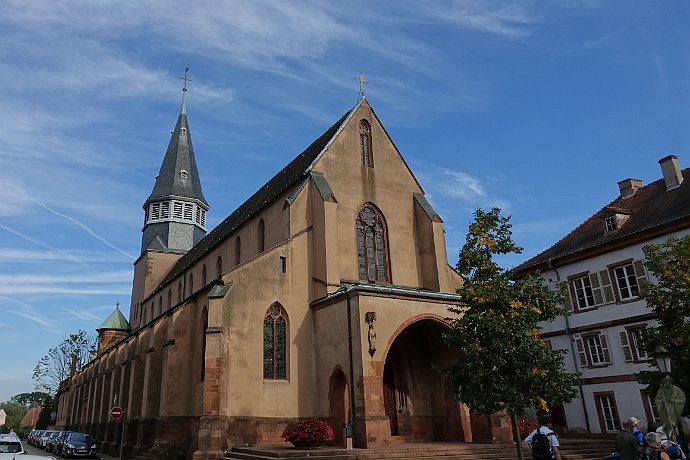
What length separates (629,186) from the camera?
2997 cm

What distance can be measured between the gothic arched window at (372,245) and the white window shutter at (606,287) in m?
11.2

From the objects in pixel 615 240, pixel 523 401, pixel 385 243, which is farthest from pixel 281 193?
pixel 615 240

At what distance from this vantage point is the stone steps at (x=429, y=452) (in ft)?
49.4

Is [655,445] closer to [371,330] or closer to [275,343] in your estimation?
[371,330]

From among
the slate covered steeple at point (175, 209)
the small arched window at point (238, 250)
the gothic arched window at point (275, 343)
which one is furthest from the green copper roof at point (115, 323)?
the gothic arched window at point (275, 343)

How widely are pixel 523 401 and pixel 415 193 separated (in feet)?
Answer: 46.5

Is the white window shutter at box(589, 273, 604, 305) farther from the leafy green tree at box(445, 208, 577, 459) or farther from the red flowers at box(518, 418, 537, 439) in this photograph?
the leafy green tree at box(445, 208, 577, 459)

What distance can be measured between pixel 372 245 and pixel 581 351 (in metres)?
12.6

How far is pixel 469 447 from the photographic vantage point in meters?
17.1

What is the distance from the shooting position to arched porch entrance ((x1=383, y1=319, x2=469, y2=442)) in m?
21.1

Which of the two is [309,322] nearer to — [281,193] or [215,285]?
[215,285]

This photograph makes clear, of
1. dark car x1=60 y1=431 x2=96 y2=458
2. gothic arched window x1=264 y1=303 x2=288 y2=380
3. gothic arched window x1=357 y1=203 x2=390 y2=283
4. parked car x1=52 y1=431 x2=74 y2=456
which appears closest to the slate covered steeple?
parked car x1=52 y1=431 x2=74 y2=456

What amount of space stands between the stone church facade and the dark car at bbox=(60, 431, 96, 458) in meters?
1.14

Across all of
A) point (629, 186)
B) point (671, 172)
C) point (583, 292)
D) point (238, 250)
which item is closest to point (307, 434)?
point (238, 250)
